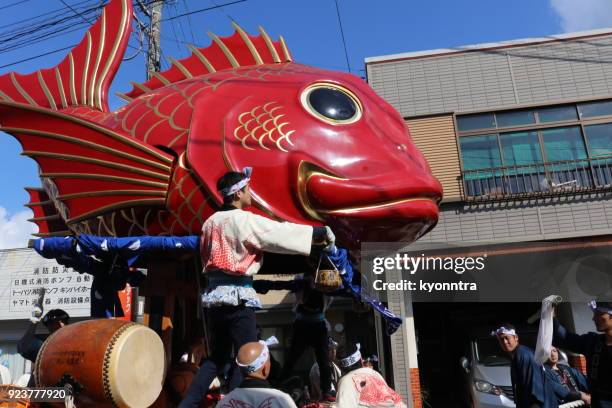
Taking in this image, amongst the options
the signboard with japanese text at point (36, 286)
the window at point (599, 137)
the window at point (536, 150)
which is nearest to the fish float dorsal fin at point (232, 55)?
the window at point (536, 150)

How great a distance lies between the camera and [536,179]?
10.2 m

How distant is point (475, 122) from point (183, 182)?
29.9ft

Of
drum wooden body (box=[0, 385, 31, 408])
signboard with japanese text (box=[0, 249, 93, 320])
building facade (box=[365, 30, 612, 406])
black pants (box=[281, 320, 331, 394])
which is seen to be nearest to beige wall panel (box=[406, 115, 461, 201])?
building facade (box=[365, 30, 612, 406])

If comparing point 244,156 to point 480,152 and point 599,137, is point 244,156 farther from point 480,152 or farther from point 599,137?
point 599,137

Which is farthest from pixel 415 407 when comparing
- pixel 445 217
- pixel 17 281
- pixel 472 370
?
pixel 17 281

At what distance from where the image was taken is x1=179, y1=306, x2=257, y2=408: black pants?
2.57 metres

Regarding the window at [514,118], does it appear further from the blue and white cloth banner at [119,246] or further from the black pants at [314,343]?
the blue and white cloth banner at [119,246]

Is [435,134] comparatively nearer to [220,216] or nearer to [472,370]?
[472,370]

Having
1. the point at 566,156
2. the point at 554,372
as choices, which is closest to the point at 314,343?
the point at 554,372

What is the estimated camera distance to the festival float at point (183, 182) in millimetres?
2842

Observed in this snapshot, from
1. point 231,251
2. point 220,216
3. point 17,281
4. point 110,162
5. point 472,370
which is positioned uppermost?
point 17,281

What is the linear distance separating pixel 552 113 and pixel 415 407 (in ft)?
22.3

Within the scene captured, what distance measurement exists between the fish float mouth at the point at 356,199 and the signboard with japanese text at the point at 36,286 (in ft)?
37.8

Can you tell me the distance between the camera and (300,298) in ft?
13.8
